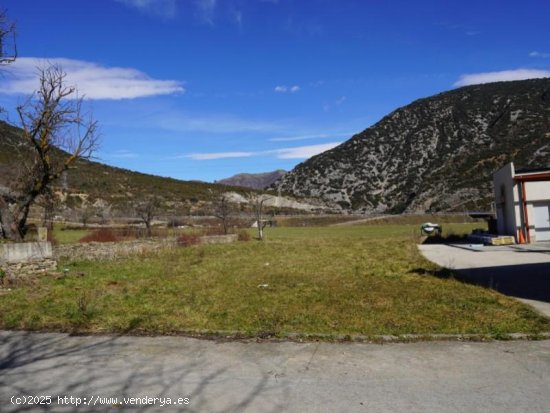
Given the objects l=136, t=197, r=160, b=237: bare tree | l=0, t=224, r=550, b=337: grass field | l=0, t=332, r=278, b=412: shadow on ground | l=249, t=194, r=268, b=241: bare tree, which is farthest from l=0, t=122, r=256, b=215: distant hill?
l=0, t=332, r=278, b=412: shadow on ground

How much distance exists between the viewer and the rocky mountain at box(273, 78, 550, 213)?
3509 inches

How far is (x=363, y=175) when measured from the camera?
124688mm

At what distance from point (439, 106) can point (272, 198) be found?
53.2 meters

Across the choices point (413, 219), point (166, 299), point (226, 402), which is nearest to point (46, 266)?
point (166, 299)

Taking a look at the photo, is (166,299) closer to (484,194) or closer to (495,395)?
(495,395)

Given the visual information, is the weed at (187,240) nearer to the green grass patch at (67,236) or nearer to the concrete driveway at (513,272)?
the green grass patch at (67,236)

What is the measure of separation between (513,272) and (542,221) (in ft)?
51.3

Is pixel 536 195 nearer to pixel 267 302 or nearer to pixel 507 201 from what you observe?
pixel 507 201

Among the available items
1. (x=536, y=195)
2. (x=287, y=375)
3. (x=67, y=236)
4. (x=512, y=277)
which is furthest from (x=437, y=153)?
(x=287, y=375)

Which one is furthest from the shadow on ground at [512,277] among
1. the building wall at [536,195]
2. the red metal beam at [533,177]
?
the building wall at [536,195]

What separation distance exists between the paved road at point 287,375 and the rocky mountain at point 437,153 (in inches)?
3112

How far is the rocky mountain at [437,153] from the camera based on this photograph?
89125mm

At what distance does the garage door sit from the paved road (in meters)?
24.1

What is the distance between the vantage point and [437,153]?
114312mm
